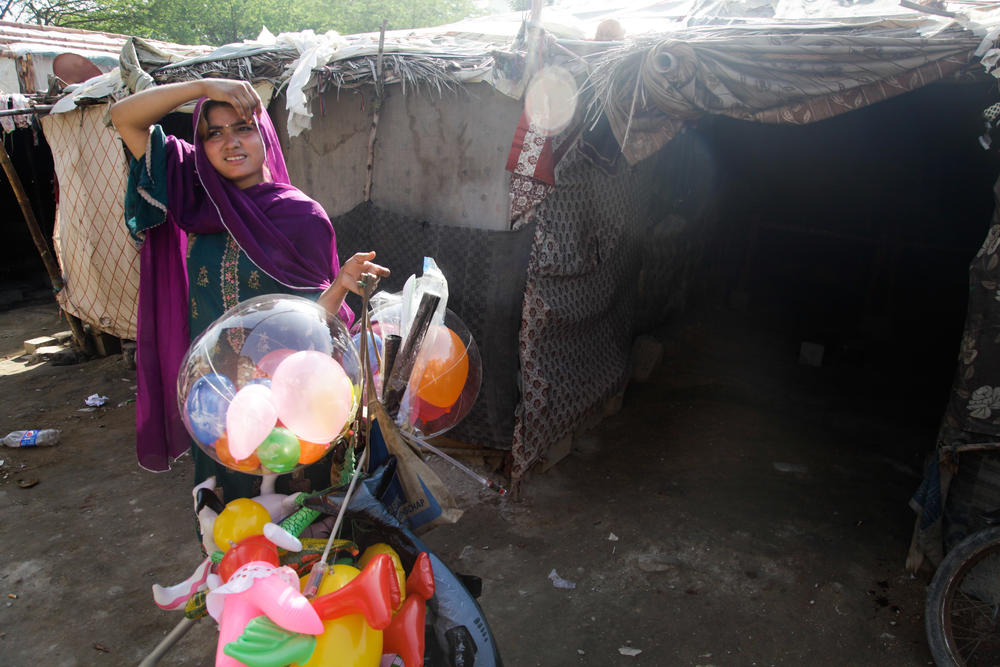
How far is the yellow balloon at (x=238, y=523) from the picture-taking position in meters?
1.53

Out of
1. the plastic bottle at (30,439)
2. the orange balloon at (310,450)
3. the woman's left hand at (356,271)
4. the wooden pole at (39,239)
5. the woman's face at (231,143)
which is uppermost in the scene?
the woman's face at (231,143)

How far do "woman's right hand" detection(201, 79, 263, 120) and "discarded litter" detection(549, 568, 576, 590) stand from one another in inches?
96.9

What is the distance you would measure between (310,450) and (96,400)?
485 cm

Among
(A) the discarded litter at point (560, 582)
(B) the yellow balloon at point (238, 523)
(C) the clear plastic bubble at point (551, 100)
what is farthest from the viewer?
(C) the clear plastic bubble at point (551, 100)

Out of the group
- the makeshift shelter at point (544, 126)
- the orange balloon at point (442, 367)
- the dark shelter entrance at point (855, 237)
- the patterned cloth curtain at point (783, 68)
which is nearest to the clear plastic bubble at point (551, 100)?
the makeshift shelter at point (544, 126)

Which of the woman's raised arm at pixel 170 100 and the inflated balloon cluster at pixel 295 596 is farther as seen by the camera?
the woman's raised arm at pixel 170 100

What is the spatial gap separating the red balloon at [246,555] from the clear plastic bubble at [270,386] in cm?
17

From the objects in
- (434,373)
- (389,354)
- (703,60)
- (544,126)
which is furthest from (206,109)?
(703,60)

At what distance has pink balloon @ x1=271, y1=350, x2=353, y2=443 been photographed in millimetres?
1378

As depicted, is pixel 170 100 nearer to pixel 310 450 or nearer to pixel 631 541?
pixel 310 450

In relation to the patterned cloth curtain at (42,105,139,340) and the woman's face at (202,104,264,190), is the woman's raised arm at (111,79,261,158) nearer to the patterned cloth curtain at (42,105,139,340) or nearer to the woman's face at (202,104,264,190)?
the woman's face at (202,104,264,190)

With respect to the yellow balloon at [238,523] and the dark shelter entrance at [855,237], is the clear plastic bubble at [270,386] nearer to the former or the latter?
the yellow balloon at [238,523]

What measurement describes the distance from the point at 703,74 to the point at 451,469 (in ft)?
8.73

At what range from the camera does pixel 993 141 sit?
2715 millimetres
